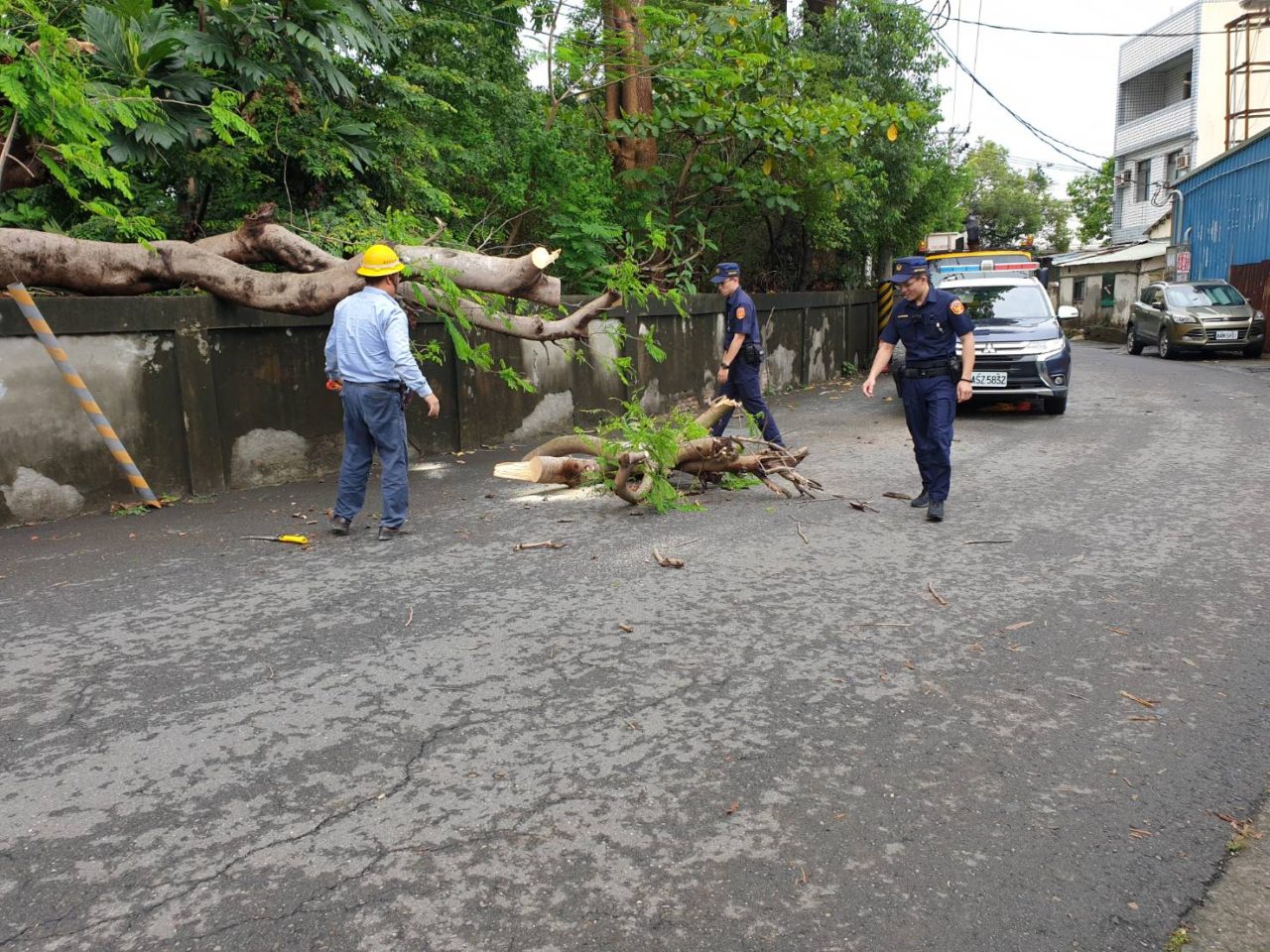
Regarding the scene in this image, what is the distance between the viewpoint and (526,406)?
11.6m

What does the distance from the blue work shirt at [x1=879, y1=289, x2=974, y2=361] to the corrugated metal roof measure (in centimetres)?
3258

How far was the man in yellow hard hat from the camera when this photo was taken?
684 cm

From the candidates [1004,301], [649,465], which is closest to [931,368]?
[649,465]

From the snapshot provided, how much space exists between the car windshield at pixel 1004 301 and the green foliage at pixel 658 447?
7068 millimetres

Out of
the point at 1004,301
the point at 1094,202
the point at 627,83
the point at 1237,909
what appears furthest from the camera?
the point at 1094,202

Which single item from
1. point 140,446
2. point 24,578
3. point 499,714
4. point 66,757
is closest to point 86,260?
point 140,446

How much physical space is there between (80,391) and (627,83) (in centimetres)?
960

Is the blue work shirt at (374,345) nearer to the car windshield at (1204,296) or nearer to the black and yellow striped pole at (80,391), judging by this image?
the black and yellow striped pole at (80,391)

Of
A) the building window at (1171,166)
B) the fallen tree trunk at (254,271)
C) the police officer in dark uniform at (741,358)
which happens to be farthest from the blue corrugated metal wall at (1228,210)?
the fallen tree trunk at (254,271)

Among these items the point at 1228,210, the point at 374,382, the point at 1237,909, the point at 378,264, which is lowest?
the point at 1237,909

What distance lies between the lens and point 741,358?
32.1ft

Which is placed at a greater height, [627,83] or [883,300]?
[627,83]

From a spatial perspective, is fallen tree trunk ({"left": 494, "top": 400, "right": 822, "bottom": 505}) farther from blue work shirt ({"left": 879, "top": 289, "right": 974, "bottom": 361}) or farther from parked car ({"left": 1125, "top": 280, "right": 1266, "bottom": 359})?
parked car ({"left": 1125, "top": 280, "right": 1266, "bottom": 359})

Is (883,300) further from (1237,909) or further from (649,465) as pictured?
(1237,909)
